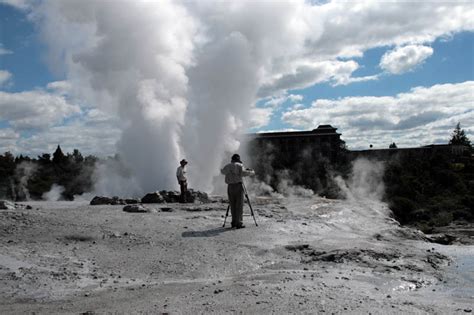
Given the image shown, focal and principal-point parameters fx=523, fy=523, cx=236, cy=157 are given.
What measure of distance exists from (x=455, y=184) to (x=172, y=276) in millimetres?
24982

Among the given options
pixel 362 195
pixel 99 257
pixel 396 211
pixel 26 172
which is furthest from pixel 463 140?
pixel 99 257

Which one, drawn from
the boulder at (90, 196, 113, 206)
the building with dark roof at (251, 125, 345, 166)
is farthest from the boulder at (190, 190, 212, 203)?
the building with dark roof at (251, 125, 345, 166)

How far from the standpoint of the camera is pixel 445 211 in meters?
21.2

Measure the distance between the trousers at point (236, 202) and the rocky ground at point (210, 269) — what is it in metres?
0.27

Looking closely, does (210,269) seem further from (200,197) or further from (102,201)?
(200,197)

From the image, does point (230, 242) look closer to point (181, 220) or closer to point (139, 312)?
point (181, 220)

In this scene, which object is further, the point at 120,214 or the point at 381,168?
the point at 381,168

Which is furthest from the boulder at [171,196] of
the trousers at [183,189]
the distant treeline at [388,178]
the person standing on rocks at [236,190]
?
the distant treeline at [388,178]

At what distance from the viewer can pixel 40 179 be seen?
31.4 metres

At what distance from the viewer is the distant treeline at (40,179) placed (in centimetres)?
2606

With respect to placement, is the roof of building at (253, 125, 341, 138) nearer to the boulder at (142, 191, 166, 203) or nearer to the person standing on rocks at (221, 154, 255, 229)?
the boulder at (142, 191, 166, 203)

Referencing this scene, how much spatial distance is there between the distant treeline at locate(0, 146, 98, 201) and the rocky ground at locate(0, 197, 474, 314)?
17.2 metres

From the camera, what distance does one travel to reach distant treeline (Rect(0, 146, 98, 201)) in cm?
2606

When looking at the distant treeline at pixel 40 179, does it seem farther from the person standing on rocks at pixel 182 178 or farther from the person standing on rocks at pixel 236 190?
the person standing on rocks at pixel 236 190
